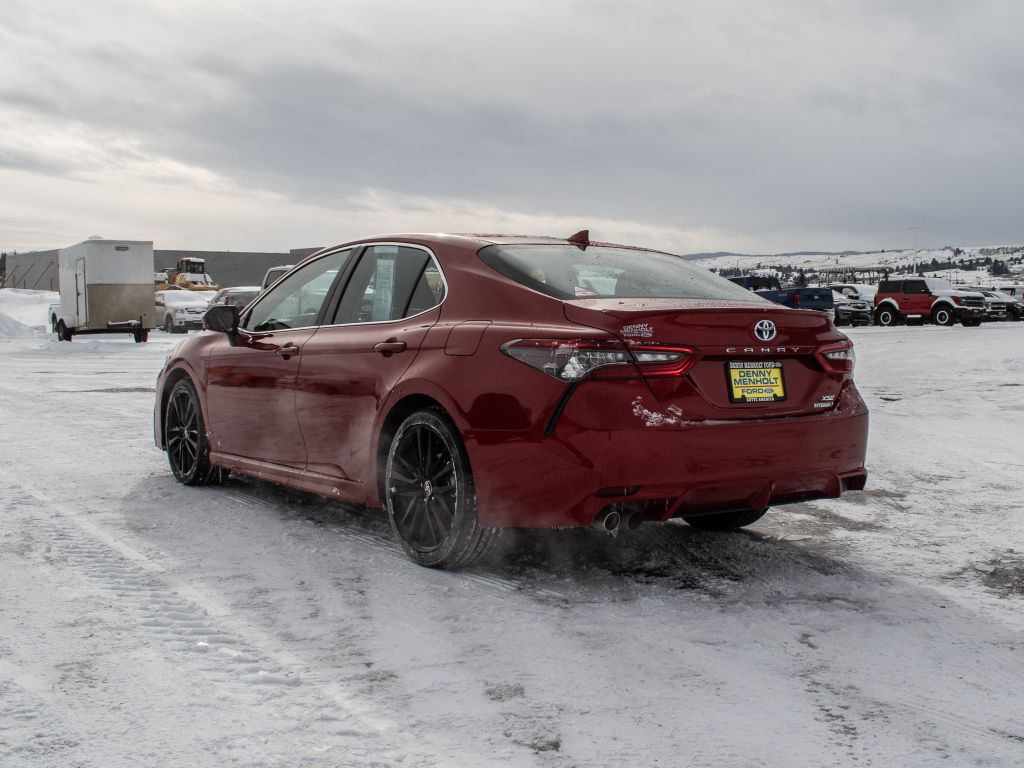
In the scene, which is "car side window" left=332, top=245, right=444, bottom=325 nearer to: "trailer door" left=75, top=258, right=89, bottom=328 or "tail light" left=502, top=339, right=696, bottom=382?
"tail light" left=502, top=339, right=696, bottom=382

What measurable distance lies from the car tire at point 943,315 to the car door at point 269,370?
3683 cm

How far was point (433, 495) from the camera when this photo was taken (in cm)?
496

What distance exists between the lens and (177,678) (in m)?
3.56

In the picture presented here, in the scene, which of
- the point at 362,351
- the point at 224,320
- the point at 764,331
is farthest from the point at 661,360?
the point at 224,320

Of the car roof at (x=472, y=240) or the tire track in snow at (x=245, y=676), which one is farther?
A: the car roof at (x=472, y=240)

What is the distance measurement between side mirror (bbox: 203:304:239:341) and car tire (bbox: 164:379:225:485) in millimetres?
637

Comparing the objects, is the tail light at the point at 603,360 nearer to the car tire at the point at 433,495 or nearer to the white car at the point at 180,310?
the car tire at the point at 433,495

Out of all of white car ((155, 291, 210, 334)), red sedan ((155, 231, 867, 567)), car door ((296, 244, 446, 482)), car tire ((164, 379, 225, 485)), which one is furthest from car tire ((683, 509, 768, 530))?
white car ((155, 291, 210, 334))

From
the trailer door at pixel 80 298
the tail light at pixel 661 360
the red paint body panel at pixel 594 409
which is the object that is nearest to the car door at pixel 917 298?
the trailer door at pixel 80 298

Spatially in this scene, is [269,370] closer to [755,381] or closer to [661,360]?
[661,360]

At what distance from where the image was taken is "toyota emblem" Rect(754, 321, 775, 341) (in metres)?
4.66

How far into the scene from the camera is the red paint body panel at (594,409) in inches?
171

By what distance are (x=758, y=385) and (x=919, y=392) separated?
9995 millimetres

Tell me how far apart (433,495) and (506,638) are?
109cm
